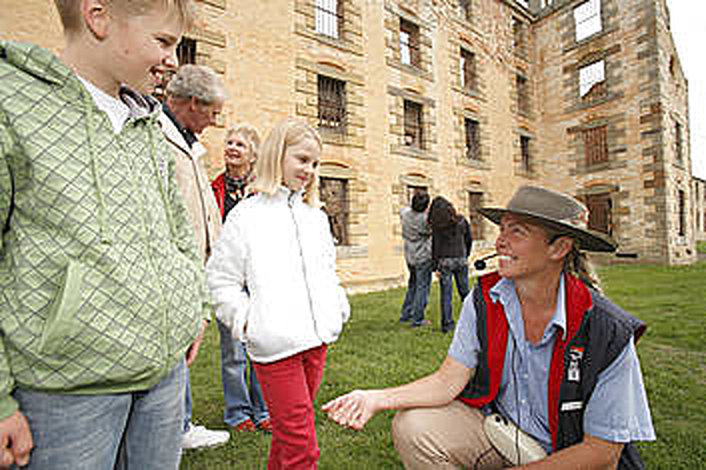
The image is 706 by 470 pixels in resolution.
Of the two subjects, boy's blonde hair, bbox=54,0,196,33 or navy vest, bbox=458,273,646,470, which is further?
navy vest, bbox=458,273,646,470

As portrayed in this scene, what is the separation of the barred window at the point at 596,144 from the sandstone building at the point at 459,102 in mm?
56

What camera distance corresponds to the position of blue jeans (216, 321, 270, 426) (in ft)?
9.50

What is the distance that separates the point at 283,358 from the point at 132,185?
3.42 ft

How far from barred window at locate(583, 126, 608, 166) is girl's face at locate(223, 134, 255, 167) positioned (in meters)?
19.0

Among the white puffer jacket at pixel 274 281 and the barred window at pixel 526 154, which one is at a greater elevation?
the barred window at pixel 526 154

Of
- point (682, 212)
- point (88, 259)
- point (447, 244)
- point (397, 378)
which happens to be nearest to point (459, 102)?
point (447, 244)

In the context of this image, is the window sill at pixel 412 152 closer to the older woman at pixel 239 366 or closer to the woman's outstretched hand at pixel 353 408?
the older woman at pixel 239 366

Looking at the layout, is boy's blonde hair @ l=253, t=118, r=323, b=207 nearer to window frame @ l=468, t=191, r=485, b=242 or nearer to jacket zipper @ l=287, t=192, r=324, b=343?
jacket zipper @ l=287, t=192, r=324, b=343

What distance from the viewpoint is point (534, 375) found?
1795 millimetres

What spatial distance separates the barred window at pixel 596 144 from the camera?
17.6 meters

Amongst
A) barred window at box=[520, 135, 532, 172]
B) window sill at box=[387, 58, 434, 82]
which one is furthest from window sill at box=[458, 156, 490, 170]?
barred window at box=[520, 135, 532, 172]

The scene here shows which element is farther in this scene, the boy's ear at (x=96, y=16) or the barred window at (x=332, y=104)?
the barred window at (x=332, y=104)

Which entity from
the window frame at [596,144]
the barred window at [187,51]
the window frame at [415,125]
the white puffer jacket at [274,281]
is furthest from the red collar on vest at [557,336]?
the window frame at [596,144]

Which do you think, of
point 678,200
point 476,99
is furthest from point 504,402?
point 678,200
